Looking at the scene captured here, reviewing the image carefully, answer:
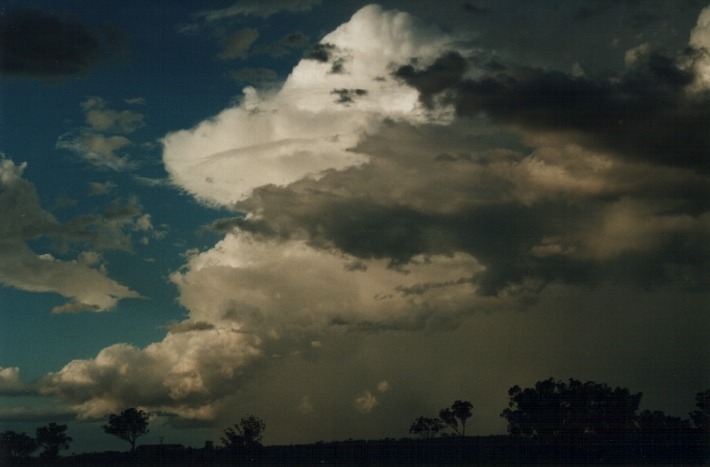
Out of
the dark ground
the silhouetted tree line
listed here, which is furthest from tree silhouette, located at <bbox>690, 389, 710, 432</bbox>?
the dark ground

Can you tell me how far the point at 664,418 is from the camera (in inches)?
7451

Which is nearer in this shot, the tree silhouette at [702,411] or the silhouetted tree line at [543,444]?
the silhouetted tree line at [543,444]

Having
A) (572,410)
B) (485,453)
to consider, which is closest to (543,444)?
(485,453)

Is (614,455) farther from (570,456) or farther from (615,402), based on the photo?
(615,402)

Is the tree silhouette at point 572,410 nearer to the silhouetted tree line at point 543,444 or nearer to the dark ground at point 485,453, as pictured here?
the silhouetted tree line at point 543,444

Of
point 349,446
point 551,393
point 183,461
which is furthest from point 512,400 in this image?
point 183,461

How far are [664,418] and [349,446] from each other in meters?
88.0

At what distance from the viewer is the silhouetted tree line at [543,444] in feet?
413

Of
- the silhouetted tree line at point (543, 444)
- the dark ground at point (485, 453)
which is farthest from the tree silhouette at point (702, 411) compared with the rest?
the dark ground at point (485, 453)

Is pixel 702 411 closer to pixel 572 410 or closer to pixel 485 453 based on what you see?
pixel 572 410

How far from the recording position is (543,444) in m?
131

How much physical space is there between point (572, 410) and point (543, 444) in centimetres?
5890

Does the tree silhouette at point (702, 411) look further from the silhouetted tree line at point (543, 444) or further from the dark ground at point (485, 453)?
the dark ground at point (485, 453)

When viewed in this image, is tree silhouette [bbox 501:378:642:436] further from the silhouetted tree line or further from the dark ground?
the dark ground
